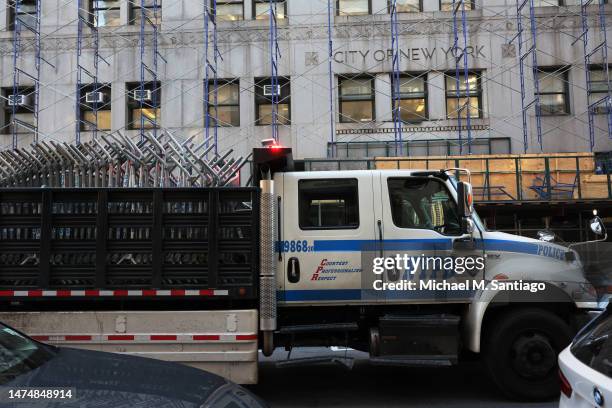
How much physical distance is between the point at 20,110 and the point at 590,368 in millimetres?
21031

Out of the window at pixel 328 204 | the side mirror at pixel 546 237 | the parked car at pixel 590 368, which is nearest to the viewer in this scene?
the parked car at pixel 590 368

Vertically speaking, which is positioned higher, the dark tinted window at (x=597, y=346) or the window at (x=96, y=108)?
the window at (x=96, y=108)

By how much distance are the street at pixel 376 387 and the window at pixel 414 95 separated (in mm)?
12637

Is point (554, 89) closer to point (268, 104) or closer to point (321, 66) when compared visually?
point (321, 66)

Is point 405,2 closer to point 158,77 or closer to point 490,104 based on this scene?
point 490,104

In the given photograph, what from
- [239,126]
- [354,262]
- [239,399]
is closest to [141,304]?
[354,262]

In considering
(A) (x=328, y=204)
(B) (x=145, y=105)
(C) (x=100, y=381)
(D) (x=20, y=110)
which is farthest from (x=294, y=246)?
(D) (x=20, y=110)

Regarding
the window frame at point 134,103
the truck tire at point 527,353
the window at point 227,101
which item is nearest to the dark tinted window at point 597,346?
the truck tire at point 527,353

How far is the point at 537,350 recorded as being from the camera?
18.4ft

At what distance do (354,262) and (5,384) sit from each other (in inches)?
143

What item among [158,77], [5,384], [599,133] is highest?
[158,77]

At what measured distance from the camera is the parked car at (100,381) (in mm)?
2631

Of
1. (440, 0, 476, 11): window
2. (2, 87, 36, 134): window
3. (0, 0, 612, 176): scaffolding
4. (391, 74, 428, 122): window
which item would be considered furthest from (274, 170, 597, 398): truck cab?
(2, 87, 36, 134): window

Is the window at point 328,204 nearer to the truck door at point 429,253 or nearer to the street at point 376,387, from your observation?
the truck door at point 429,253
